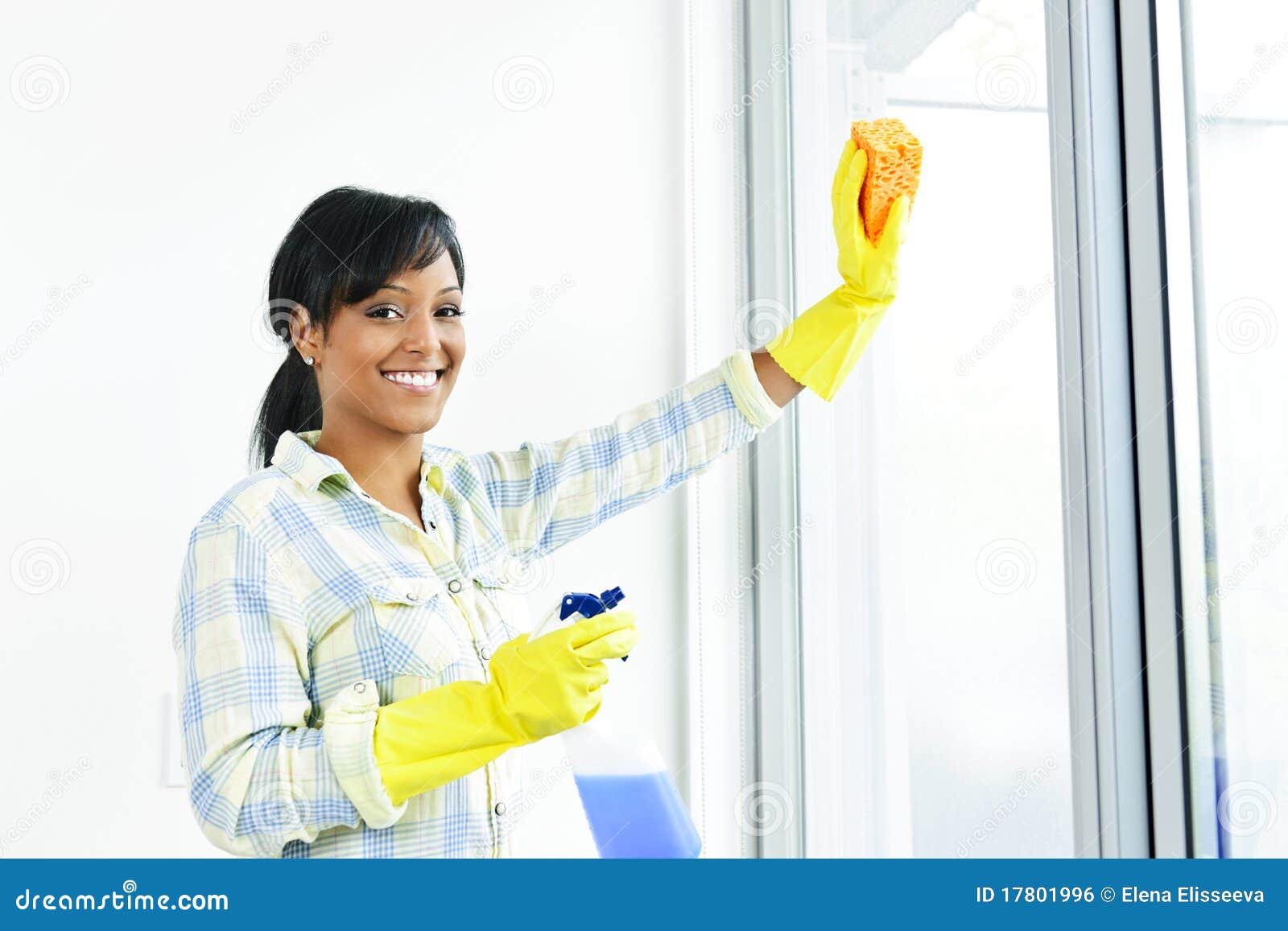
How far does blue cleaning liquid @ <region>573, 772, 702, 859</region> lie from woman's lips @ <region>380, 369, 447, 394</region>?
1.37 feet

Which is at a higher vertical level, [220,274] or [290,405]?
[220,274]

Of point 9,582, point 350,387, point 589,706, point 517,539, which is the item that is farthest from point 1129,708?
point 9,582

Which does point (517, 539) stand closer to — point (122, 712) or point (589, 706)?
point (589, 706)

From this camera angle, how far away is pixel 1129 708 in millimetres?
979
